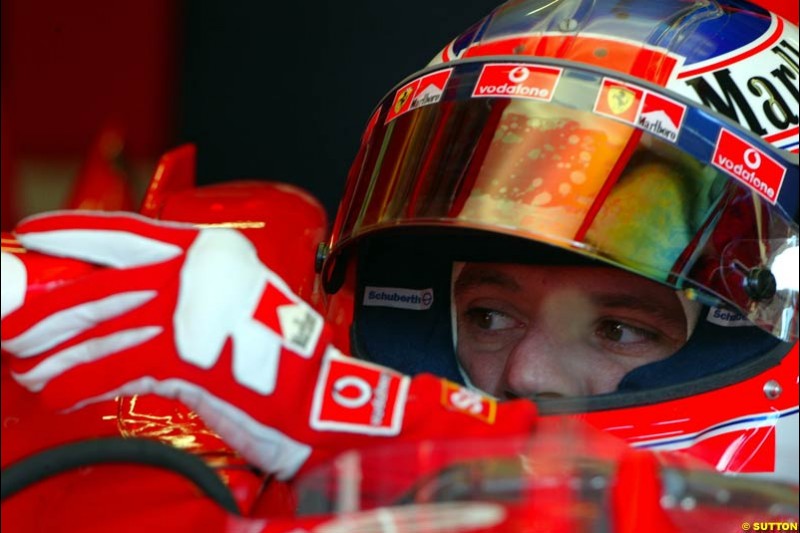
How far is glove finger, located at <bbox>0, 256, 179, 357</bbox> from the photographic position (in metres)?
0.84

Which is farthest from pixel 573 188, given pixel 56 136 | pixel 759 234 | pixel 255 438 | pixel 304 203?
pixel 56 136

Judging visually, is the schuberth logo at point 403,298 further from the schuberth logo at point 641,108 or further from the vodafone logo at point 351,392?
the vodafone logo at point 351,392

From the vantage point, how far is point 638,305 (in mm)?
1258

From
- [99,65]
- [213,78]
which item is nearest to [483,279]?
[213,78]

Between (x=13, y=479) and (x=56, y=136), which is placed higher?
(x=56, y=136)

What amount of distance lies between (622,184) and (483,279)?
25cm

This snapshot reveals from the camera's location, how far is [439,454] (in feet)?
2.57

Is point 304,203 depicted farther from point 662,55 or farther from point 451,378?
point 662,55

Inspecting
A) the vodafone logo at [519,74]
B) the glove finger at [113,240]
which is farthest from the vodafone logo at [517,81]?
the glove finger at [113,240]

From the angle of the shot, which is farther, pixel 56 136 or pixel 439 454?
pixel 56 136

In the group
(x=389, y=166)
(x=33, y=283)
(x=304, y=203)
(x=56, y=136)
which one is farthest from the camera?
(x=56, y=136)

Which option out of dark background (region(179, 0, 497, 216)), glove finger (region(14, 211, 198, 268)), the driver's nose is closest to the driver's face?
the driver's nose

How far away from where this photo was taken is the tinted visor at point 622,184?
44.0 inches

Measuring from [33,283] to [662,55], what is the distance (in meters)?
0.64
